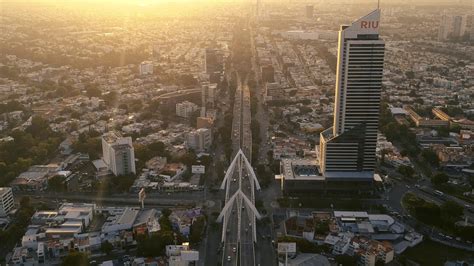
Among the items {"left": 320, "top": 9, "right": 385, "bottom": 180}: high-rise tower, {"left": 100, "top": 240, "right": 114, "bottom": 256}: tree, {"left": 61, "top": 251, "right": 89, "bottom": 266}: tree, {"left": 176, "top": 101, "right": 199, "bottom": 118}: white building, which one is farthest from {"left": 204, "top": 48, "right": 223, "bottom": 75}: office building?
{"left": 61, "top": 251, "right": 89, "bottom": 266}: tree

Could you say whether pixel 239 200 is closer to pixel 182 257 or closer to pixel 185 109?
pixel 182 257

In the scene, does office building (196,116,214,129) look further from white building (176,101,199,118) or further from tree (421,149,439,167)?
tree (421,149,439,167)

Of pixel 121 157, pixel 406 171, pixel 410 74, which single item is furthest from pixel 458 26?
pixel 121 157

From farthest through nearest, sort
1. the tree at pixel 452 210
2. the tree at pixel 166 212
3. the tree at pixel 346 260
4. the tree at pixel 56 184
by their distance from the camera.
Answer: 1. the tree at pixel 56 184
2. the tree at pixel 452 210
3. the tree at pixel 166 212
4. the tree at pixel 346 260

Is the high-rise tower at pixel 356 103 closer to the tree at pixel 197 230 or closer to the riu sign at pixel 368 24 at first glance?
the riu sign at pixel 368 24

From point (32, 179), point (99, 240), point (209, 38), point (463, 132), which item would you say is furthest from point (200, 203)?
point (209, 38)

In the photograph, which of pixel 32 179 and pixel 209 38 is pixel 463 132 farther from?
pixel 209 38

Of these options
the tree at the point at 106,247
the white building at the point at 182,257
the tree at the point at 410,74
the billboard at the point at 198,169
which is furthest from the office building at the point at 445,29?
the tree at the point at 106,247
